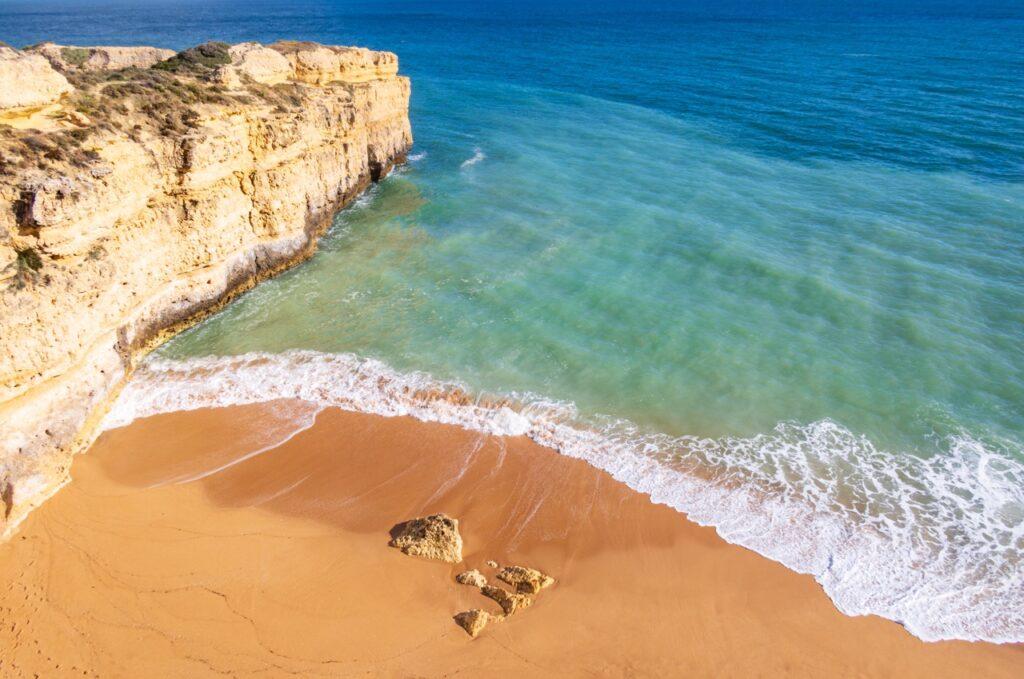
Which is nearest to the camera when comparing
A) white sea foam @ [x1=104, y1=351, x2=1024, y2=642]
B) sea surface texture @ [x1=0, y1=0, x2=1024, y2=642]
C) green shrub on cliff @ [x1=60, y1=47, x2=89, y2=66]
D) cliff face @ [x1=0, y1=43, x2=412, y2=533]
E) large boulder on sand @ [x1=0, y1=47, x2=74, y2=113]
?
white sea foam @ [x1=104, y1=351, x2=1024, y2=642]

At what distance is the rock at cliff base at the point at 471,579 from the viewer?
34.1ft

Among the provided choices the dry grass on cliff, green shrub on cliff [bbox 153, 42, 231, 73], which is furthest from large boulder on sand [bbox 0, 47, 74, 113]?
green shrub on cliff [bbox 153, 42, 231, 73]

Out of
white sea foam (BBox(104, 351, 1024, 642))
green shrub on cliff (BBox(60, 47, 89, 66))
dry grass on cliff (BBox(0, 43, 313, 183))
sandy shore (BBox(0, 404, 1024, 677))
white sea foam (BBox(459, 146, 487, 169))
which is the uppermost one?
green shrub on cliff (BBox(60, 47, 89, 66))

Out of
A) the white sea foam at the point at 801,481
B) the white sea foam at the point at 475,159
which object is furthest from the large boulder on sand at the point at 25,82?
the white sea foam at the point at 475,159

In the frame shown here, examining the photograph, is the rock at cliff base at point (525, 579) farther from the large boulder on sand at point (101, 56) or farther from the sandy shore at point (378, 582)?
the large boulder on sand at point (101, 56)

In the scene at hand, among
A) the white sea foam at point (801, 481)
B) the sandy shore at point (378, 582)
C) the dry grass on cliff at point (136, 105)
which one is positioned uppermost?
the dry grass on cliff at point (136, 105)

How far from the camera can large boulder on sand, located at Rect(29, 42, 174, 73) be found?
19406mm

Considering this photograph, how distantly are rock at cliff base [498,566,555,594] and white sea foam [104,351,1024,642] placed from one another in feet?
10.7

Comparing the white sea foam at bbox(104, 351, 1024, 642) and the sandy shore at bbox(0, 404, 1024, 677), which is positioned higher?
the white sea foam at bbox(104, 351, 1024, 642)

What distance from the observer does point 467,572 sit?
10.6m

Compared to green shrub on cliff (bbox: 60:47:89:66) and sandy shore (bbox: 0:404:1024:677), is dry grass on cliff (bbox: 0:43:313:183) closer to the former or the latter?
green shrub on cliff (bbox: 60:47:89:66)

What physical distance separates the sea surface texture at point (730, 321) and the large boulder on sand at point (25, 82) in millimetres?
6690

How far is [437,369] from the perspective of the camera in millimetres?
15844

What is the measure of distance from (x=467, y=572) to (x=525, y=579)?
3.59 feet
